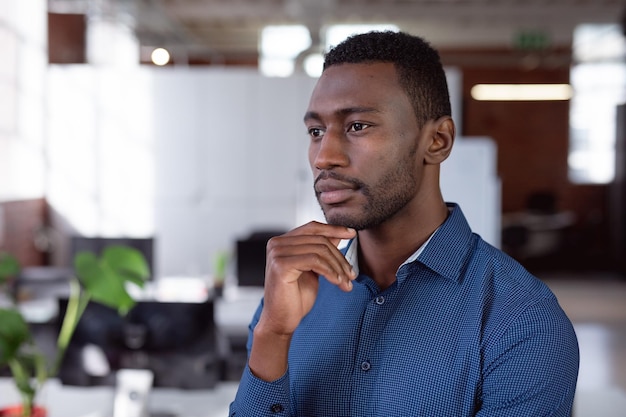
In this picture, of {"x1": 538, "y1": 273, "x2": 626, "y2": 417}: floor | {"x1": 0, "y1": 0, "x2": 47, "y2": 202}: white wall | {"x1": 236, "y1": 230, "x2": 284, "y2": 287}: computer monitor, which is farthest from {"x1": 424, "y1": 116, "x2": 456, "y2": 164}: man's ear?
{"x1": 0, "y1": 0, "x2": 47, "y2": 202}: white wall

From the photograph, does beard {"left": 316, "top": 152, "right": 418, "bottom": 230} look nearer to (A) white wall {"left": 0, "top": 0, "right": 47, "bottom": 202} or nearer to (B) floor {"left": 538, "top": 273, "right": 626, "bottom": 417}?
(B) floor {"left": 538, "top": 273, "right": 626, "bottom": 417}

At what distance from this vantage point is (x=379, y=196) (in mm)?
1207

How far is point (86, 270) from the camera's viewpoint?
1.86 meters

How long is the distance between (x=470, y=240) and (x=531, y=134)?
11723 millimetres

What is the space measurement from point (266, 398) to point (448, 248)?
1.36 ft

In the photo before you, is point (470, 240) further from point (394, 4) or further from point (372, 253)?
point (394, 4)

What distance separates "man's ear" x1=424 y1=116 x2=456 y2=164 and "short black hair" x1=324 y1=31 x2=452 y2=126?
0.01 meters

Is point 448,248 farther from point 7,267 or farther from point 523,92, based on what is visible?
point 523,92

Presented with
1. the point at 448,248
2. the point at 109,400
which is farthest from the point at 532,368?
the point at 109,400

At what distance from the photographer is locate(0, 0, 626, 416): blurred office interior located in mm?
6113

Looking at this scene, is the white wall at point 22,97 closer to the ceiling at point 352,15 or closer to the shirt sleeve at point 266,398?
the ceiling at point 352,15

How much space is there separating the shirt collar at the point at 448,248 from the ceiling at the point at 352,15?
7.69 metres

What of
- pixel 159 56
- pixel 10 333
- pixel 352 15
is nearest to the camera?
pixel 10 333

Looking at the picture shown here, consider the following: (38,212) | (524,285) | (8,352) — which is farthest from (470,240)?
(38,212)
